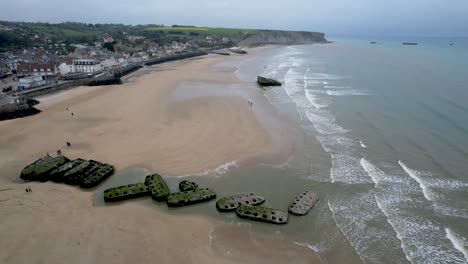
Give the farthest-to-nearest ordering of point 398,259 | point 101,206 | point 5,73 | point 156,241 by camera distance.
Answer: point 5,73
point 101,206
point 156,241
point 398,259

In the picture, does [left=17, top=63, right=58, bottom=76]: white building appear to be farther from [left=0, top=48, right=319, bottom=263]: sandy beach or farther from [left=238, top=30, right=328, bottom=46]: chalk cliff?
[left=238, top=30, right=328, bottom=46]: chalk cliff

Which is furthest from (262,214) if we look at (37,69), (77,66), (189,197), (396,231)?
(77,66)

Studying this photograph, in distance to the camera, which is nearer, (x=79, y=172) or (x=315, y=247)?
(x=315, y=247)

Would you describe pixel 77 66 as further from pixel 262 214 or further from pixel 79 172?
pixel 262 214

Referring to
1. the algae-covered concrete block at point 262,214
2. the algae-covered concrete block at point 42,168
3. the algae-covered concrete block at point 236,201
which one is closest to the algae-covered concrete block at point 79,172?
the algae-covered concrete block at point 42,168

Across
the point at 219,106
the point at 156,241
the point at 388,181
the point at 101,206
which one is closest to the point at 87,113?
the point at 219,106

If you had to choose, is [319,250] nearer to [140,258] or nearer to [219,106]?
[140,258]

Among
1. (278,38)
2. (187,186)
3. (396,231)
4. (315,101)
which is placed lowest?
(396,231)

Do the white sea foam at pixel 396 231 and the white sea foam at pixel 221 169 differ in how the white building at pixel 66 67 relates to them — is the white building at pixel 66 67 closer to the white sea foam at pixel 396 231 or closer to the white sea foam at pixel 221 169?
the white sea foam at pixel 221 169
